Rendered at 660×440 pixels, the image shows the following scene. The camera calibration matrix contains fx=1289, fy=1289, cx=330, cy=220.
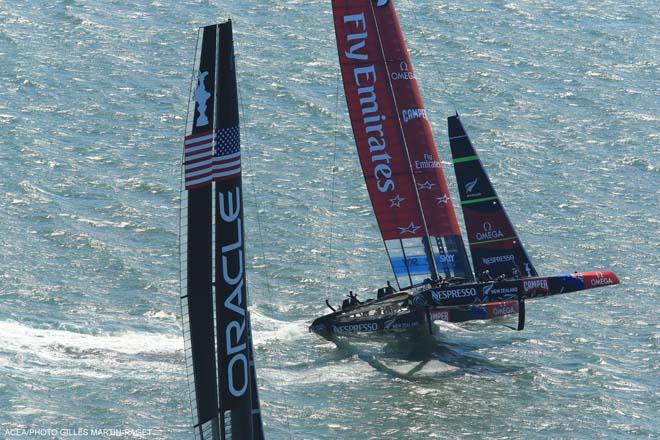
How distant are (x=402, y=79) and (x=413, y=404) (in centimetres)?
1058

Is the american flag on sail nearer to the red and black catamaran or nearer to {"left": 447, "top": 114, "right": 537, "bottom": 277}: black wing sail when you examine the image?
the red and black catamaran

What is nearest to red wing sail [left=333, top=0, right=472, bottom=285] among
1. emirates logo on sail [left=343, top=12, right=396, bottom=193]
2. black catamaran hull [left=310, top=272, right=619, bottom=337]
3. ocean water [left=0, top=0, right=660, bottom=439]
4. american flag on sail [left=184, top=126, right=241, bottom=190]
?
emirates logo on sail [left=343, top=12, right=396, bottom=193]

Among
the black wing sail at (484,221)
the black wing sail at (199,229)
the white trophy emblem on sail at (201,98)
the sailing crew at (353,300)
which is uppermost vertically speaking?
the white trophy emblem on sail at (201,98)

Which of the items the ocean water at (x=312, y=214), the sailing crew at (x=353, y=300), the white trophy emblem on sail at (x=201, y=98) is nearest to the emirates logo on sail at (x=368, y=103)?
the sailing crew at (x=353, y=300)

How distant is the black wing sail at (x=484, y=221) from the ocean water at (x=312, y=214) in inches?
72.4

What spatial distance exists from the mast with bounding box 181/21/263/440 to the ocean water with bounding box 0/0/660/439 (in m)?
7.59

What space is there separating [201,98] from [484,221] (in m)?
17.9

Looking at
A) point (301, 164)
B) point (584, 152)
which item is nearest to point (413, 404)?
point (301, 164)

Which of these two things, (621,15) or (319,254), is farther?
(621,15)

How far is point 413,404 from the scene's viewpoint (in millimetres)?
31562

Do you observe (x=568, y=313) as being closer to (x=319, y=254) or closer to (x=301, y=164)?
(x=319, y=254)

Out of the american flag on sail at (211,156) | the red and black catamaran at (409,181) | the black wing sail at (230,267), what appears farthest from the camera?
the red and black catamaran at (409,181)

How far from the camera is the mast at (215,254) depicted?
20625 millimetres

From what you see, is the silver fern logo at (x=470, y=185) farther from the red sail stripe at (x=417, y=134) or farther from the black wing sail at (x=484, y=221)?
the red sail stripe at (x=417, y=134)
